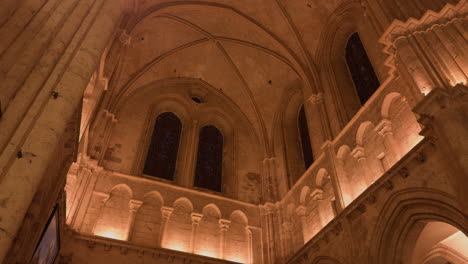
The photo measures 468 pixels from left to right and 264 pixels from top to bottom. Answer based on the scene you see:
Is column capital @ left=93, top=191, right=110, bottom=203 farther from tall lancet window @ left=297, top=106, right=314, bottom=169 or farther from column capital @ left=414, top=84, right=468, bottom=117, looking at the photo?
column capital @ left=414, top=84, right=468, bottom=117

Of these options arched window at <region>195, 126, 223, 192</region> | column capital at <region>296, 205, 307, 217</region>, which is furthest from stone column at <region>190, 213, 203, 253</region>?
column capital at <region>296, 205, 307, 217</region>

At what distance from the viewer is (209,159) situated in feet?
46.9

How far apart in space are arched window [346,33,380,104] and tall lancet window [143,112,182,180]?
7.04m

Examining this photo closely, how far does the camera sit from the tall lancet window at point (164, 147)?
12.9 meters

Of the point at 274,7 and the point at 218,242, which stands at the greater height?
the point at 274,7

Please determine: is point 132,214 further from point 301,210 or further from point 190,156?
point 301,210

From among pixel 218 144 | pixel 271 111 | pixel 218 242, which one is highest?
pixel 271 111

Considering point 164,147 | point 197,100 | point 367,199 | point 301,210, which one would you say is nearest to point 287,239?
point 301,210

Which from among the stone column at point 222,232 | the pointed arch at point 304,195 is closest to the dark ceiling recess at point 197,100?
the stone column at point 222,232

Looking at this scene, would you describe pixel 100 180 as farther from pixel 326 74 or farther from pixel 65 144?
pixel 326 74

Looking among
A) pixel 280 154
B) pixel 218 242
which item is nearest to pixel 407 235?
pixel 218 242

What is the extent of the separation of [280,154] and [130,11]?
7.42 m

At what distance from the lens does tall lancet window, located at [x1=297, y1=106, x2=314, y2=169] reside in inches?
518

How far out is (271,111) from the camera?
49.6 ft
